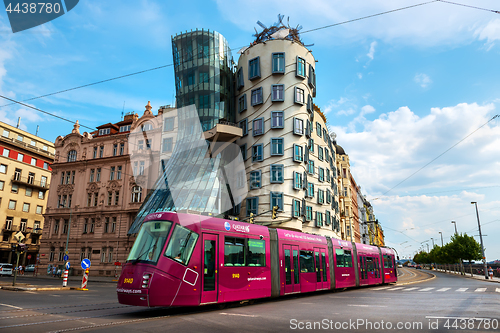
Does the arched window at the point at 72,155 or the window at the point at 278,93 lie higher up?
the window at the point at 278,93

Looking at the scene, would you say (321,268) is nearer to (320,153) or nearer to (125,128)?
(320,153)

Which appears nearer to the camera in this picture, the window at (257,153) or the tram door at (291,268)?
the tram door at (291,268)

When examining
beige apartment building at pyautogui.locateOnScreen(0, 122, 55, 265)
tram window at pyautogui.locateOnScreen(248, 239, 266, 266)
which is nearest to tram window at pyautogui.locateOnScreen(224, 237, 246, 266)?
tram window at pyautogui.locateOnScreen(248, 239, 266, 266)

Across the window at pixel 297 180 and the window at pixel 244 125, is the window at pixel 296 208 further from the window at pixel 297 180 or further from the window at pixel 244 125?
the window at pixel 244 125

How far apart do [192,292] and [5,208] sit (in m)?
61.2

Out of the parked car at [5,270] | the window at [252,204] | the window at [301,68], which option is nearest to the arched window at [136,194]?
the window at [252,204]

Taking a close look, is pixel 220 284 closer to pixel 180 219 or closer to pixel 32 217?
pixel 180 219

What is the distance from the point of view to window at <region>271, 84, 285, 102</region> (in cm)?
3857

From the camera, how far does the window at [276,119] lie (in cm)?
3816

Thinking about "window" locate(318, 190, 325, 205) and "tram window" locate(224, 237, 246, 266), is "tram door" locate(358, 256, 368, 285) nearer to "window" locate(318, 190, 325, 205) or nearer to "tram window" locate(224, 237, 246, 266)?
"tram window" locate(224, 237, 246, 266)

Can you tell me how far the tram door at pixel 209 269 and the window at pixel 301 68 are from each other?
3035 centimetres

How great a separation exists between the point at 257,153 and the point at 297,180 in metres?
5.17

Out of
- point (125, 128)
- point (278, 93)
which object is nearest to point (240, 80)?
point (278, 93)

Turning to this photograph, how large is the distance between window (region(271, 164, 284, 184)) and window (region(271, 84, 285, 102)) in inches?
284
